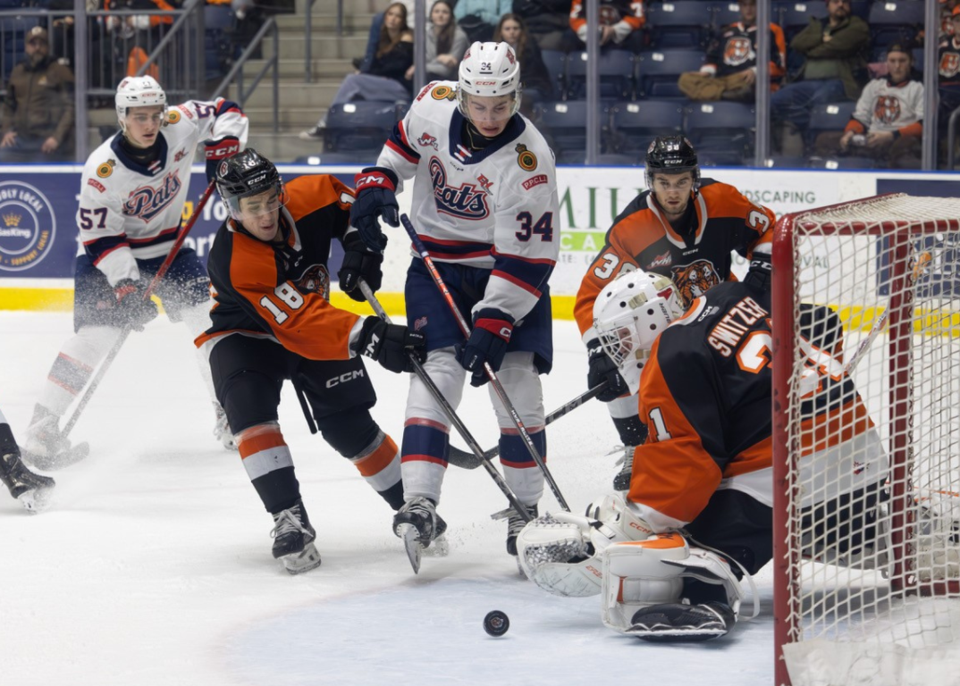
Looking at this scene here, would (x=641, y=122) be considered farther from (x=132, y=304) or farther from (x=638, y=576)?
(x=638, y=576)

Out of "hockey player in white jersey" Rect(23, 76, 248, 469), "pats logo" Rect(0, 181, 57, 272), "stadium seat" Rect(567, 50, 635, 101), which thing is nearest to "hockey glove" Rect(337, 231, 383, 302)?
"hockey player in white jersey" Rect(23, 76, 248, 469)

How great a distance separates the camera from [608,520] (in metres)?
2.75

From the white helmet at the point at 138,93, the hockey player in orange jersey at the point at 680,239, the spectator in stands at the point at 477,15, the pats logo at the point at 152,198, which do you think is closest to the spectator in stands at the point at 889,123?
the spectator in stands at the point at 477,15

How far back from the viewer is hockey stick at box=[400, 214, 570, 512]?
10.7 feet

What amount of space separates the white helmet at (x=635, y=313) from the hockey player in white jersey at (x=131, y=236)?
2104 mm

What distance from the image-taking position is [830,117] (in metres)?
6.61

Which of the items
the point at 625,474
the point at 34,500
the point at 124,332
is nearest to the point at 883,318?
the point at 625,474

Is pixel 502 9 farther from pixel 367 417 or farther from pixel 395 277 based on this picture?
pixel 367 417

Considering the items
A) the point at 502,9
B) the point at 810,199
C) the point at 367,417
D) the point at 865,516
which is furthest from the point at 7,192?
the point at 865,516

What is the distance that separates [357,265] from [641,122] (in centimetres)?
379

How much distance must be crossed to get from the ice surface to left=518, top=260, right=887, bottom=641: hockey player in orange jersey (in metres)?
0.10

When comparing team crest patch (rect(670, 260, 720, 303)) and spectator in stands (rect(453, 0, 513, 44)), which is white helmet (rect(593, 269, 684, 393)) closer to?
team crest patch (rect(670, 260, 720, 303))

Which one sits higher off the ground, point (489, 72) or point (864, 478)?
point (489, 72)

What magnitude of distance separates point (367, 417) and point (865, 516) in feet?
4.07
